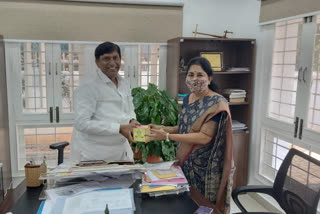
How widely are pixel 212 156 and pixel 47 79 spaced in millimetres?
2159

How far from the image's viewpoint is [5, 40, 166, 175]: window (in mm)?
3098

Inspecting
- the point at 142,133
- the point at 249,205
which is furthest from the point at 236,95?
the point at 142,133

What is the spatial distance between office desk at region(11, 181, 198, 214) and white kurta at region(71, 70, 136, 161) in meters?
0.58

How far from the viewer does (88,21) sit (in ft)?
10.2

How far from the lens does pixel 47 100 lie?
10.5 feet

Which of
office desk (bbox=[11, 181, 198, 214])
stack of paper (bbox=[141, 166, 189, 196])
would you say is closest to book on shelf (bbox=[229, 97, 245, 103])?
stack of paper (bbox=[141, 166, 189, 196])

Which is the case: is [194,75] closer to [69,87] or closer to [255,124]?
[255,124]

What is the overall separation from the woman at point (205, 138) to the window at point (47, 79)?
1557 millimetres

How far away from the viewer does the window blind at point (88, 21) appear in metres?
2.97

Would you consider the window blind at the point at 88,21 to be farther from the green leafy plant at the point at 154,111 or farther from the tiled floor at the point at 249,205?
the tiled floor at the point at 249,205

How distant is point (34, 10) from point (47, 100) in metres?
0.97

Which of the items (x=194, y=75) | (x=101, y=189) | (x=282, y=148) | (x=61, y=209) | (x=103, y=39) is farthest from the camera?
(x=103, y=39)

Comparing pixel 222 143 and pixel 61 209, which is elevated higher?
pixel 222 143

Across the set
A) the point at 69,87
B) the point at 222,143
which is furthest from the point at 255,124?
the point at 69,87
